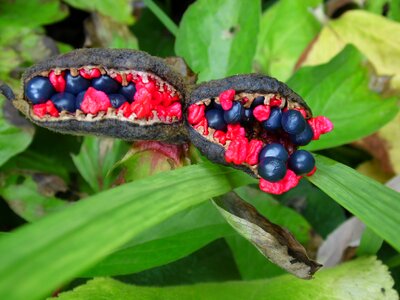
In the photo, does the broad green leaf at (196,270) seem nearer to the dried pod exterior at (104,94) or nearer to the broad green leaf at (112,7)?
the dried pod exterior at (104,94)

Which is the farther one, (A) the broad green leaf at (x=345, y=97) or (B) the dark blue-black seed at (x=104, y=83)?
(A) the broad green leaf at (x=345, y=97)

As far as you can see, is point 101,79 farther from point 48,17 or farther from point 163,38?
point 163,38

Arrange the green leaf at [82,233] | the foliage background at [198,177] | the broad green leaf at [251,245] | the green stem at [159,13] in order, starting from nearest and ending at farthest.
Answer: the green leaf at [82,233]
the foliage background at [198,177]
the broad green leaf at [251,245]
the green stem at [159,13]

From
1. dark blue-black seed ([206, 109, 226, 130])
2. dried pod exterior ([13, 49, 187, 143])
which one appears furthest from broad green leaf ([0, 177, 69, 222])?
dark blue-black seed ([206, 109, 226, 130])

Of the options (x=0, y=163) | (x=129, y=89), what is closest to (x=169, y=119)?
(x=129, y=89)

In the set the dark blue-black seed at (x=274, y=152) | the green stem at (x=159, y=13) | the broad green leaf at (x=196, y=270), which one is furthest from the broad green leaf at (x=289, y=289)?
the green stem at (x=159, y=13)

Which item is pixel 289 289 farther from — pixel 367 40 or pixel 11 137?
pixel 367 40
